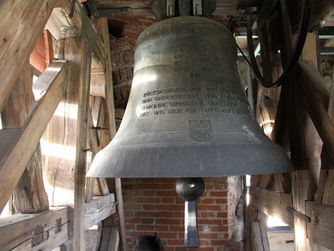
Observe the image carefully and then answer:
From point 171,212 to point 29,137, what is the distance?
1.60m

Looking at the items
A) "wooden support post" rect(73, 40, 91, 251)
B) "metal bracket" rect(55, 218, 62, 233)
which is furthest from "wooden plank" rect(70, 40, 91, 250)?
"metal bracket" rect(55, 218, 62, 233)

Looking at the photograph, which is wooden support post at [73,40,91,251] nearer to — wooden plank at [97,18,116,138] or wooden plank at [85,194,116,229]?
wooden plank at [85,194,116,229]

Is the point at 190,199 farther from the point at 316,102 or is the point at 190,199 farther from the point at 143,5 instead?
the point at 143,5

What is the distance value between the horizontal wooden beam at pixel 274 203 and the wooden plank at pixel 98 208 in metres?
0.82

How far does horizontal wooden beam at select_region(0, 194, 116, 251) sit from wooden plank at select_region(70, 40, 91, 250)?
53 mm

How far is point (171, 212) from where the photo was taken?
230 cm

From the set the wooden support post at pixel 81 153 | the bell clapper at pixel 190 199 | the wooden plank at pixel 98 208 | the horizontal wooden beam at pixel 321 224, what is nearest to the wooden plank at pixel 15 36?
the wooden support post at pixel 81 153

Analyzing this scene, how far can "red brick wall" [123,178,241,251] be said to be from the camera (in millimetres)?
2250

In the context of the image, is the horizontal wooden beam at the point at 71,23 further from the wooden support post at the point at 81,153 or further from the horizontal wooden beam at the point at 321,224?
the horizontal wooden beam at the point at 321,224

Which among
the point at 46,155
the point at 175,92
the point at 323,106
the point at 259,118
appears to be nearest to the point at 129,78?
the point at 259,118

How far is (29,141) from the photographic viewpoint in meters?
0.87

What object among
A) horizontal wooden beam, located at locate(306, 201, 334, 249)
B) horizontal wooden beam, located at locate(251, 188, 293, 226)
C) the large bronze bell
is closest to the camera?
the large bronze bell

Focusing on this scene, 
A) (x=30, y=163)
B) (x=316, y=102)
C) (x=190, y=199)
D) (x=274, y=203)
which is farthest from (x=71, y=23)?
(x=274, y=203)

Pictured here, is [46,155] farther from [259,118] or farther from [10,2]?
[259,118]
